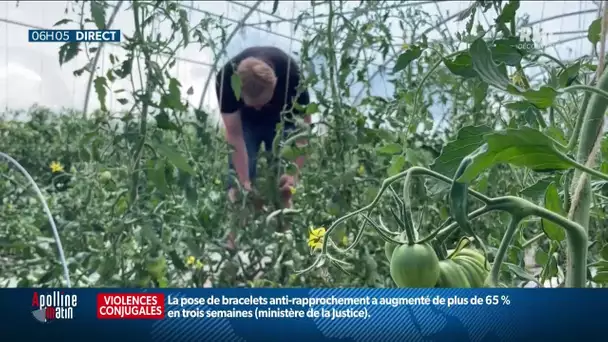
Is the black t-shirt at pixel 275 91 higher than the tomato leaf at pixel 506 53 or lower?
higher

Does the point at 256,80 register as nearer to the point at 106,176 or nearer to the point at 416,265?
the point at 106,176

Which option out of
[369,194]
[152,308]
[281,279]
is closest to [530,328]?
[152,308]

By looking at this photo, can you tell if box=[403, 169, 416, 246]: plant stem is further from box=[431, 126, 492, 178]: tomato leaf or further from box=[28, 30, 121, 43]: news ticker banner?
box=[28, 30, 121, 43]: news ticker banner

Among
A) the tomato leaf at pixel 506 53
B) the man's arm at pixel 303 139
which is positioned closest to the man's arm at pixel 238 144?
the man's arm at pixel 303 139

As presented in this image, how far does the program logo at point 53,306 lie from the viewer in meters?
0.74

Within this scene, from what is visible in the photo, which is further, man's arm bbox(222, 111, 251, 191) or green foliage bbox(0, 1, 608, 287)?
man's arm bbox(222, 111, 251, 191)

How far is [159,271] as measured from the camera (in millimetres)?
1396

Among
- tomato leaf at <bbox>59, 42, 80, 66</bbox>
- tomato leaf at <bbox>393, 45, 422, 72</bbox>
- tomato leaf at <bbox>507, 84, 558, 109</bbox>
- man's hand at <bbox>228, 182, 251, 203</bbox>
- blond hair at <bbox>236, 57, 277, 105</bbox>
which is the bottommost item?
man's hand at <bbox>228, 182, 251, 203</bbox>

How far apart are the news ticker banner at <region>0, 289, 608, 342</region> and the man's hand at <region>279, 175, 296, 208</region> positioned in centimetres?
101

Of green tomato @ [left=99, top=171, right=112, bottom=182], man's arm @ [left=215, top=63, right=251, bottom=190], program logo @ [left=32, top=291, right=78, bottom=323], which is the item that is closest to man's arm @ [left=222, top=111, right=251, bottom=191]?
man's arm @ [left=215, top=63, right=251, bottom=190]

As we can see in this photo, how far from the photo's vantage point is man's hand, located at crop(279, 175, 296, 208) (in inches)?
68.6

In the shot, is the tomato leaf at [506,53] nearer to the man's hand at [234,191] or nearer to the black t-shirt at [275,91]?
the man's hand at [234,191]

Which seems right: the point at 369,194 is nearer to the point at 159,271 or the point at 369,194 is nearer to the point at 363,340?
the point at 159,271

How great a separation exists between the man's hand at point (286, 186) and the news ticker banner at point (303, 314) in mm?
1013
